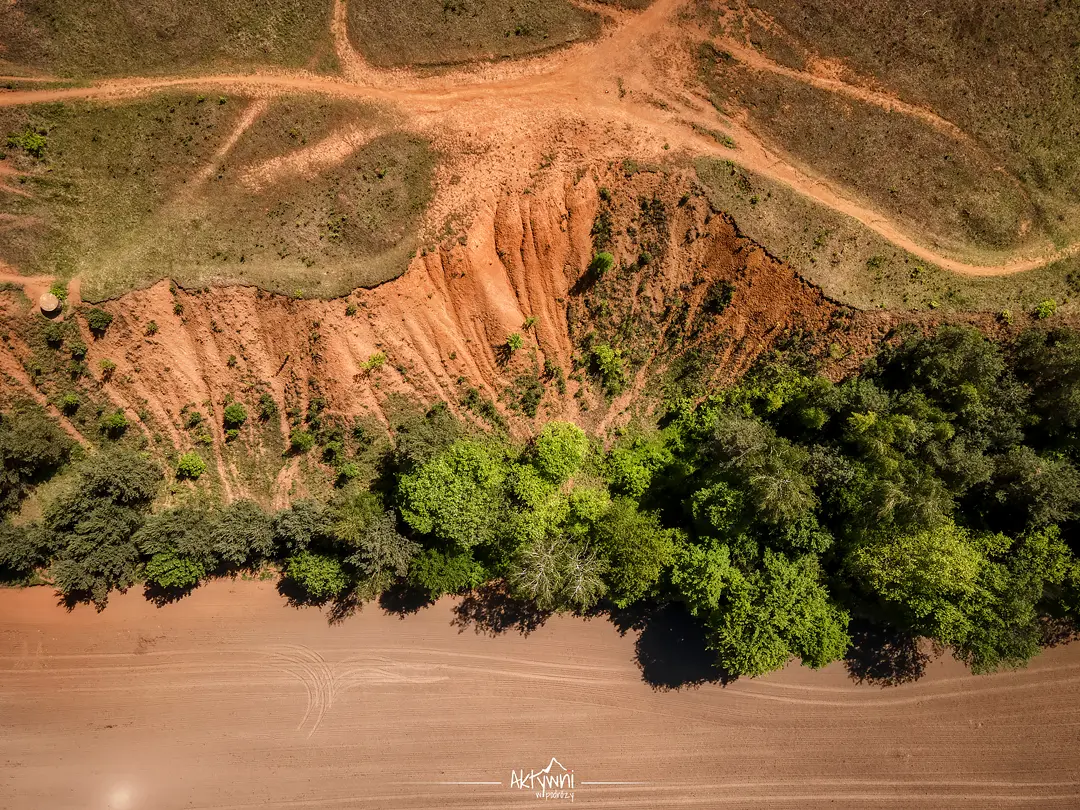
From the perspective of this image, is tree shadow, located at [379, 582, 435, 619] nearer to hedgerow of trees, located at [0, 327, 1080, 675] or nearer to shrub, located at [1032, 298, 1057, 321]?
hedgerow of trees, located at [0, 327, 1080, 675]

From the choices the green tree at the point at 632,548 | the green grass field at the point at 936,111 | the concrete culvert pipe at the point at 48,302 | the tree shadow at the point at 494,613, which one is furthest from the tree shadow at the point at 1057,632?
the concrete culvert pipe at the point at 48,302

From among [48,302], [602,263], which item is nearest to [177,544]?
[48,302]

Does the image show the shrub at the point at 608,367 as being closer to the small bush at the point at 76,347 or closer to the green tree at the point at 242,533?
the green tree at the point at 242,533

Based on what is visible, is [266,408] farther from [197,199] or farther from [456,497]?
[456,497]

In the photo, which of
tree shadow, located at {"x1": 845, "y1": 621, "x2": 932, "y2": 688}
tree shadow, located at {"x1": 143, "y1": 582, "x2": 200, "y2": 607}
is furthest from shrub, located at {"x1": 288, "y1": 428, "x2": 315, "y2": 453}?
tree shadow, located at {"x1": 845, "y1": 621, "x2": 932, "y2": 688}

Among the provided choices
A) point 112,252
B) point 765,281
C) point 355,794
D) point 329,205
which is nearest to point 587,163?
point 765,281

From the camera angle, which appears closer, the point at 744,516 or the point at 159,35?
the point at 744,516

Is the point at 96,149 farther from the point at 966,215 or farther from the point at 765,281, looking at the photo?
the point at 966,215
